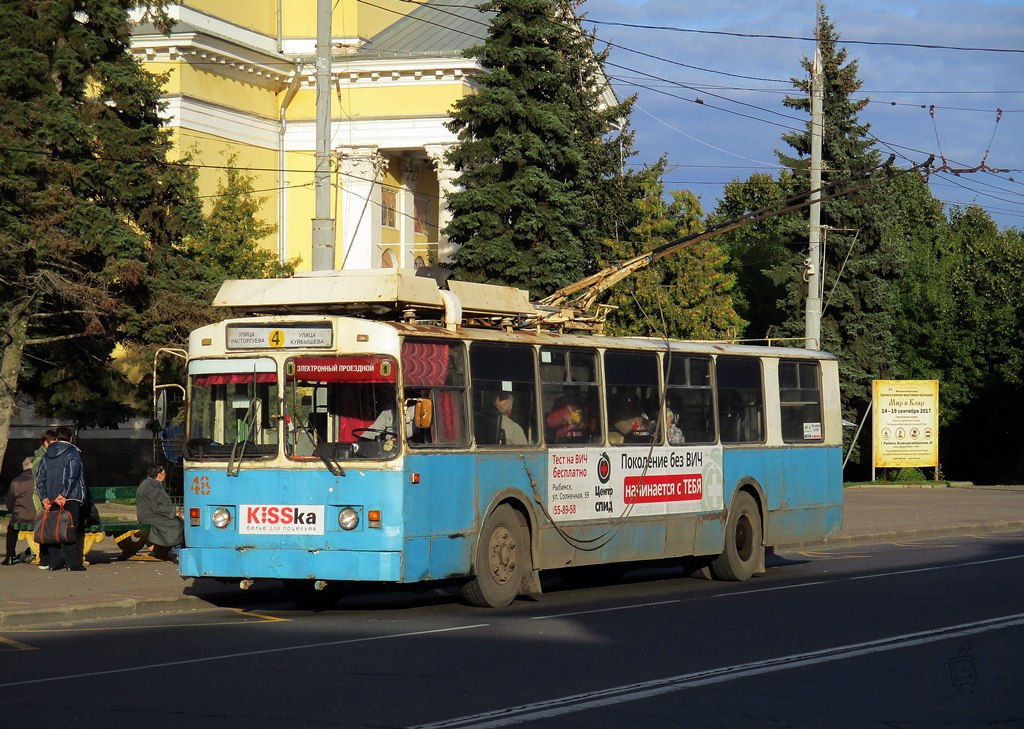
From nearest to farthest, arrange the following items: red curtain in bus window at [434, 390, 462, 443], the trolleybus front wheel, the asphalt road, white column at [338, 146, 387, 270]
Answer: the asphalt road < red curtain in bus window at [434, 390, 462, 443] < the trolleybus front wheel < white column at [338, 146, 387, 270]

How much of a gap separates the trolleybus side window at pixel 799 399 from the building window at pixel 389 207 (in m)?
33.2

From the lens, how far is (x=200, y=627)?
13336 millimetres

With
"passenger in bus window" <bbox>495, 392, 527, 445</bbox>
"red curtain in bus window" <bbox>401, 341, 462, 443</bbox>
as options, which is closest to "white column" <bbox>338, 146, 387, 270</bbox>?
"passenger in bus window" <bbox>495, 392, 527, 445</bbox>

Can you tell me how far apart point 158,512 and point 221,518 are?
4.31m

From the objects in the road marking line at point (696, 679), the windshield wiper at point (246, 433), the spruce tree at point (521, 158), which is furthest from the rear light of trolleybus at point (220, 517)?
the spruce tree at point (521, 158)

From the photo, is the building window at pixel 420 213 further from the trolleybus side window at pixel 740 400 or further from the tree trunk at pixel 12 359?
the trolleybus side window at pixel 740 400

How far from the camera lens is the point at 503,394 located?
49.8 ft

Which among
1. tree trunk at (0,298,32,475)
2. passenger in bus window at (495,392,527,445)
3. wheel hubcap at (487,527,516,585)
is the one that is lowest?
wheel hubcap at (487,527,516,585)

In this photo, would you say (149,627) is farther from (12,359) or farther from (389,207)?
(389,207)

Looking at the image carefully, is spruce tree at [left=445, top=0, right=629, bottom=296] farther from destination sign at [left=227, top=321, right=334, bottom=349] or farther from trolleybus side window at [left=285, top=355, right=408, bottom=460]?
trolleybus side window at [left=285, top=355, right=408, bottom=460]

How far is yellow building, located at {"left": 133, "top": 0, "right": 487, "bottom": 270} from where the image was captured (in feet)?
154

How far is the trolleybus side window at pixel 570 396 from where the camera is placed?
51.6 feet

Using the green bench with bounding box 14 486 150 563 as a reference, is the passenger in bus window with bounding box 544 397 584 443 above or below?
above

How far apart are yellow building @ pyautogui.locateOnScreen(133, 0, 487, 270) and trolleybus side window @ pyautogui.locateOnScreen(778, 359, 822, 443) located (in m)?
28.0
